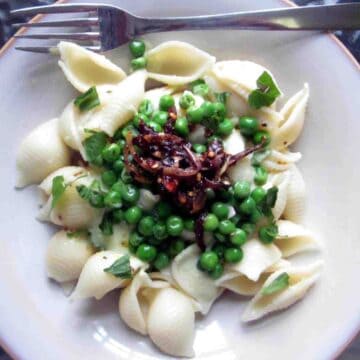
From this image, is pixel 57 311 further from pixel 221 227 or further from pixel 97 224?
pixel 221 227

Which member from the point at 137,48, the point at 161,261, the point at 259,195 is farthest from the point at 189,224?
the point at 137,48

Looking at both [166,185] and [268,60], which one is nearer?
[166,185]

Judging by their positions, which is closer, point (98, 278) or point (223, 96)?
point (98, 278)

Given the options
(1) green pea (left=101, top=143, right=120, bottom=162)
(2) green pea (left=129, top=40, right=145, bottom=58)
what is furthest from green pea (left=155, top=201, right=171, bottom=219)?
(2) green pea (left=129, top=40, right=145, bottom=58)

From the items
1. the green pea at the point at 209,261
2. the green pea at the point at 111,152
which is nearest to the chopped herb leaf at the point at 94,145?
the green pea at the point at 111,152

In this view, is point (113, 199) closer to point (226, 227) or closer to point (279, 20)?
point (226, 227)

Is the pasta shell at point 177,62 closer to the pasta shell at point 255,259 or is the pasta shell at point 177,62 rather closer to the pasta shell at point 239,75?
the pasta shell at point 239,75

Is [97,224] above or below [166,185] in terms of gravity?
below

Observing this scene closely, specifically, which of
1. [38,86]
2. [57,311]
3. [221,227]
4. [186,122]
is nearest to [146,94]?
[186,122]

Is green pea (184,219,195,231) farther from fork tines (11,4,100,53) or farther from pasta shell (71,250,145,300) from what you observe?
fork tines (11,4,100,53)
